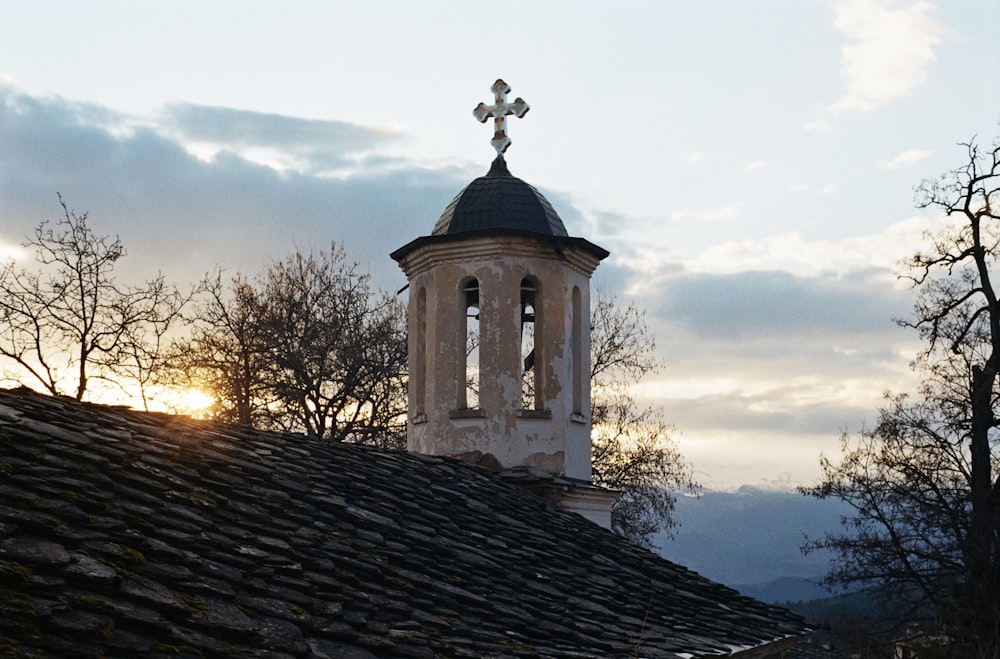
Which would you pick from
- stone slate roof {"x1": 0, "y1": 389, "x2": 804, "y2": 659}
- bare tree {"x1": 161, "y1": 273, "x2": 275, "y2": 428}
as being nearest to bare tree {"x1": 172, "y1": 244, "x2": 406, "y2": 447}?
bare tree {"x1": 161, "y1": 273, "x2": 275, "y2": 428}

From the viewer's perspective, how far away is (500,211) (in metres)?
14.4

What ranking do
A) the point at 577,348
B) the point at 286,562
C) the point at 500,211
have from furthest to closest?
the point at 577,348 < the point at 500,211 < the point at 286,562

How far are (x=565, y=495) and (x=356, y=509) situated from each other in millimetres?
4574

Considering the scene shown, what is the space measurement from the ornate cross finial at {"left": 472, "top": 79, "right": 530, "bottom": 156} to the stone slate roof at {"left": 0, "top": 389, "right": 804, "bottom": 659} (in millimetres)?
5696

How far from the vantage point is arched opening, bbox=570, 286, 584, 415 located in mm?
14500

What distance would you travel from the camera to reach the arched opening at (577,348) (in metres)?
14.5

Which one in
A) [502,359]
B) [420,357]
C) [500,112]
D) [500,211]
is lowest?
[502,359]

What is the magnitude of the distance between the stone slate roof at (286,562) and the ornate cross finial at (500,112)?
18.7 feet

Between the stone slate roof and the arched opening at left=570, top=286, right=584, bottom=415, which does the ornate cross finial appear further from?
the stone slate roof

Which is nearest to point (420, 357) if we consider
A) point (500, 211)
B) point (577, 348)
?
point (577, 348)

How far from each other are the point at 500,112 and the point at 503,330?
3.13 meters

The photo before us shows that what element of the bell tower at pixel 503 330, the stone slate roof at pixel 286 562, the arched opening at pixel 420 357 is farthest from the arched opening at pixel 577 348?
the stone slate roof at pixel 286 562

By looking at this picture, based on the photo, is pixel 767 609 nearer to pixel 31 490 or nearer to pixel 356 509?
pixel 356 509

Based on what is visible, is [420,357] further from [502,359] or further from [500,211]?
[500,211]
